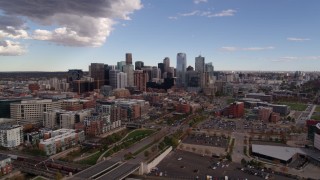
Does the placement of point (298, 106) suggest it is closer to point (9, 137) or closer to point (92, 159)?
point (92, 159)

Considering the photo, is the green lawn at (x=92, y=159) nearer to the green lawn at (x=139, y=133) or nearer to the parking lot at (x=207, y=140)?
the green lawn at (x=139, y=133)

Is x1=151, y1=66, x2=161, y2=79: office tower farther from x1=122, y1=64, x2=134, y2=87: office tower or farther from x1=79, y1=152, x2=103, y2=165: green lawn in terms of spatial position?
x1=79, y1=152, x2=103, y2=165: green lawn

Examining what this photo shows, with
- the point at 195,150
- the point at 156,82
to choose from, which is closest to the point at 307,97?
the point at 156,82

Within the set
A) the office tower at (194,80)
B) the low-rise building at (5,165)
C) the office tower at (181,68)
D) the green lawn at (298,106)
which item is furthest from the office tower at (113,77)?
the low-rise building at (5,165)

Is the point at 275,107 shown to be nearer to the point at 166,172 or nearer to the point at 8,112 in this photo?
the point at 166,172

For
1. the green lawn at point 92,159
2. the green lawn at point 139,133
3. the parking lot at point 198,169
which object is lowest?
the parking lot at point 198,169

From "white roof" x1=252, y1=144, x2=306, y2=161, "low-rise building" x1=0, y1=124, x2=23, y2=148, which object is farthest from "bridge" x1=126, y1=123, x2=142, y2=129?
"white roof" x1=252, y1=144, x2=306, y2=161

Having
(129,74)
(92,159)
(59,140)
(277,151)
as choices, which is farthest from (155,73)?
(92,159)
